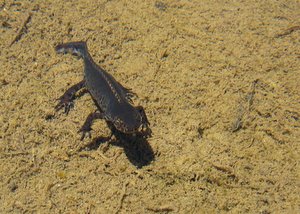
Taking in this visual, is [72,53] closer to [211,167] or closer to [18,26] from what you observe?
[18,26]

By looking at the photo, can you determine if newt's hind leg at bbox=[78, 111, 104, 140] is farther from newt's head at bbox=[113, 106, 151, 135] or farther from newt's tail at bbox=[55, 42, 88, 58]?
newt's tail at bbox=[55, 42, 88, 58]

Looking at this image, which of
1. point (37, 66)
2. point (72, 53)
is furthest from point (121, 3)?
point (37, 66)

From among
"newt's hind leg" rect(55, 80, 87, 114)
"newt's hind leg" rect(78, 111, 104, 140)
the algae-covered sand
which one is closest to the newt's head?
the algae-covered sand

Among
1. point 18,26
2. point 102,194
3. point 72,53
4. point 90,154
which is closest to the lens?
point 102,194

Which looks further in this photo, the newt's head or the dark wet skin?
the dark wet skin

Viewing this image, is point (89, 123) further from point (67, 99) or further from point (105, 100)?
point (67, 99)

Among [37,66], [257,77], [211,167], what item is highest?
[37,66]
